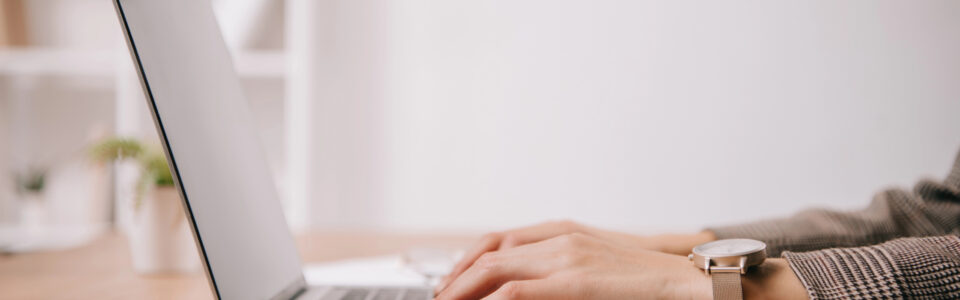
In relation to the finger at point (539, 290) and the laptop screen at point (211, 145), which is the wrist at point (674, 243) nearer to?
the finger at point (539, 290)

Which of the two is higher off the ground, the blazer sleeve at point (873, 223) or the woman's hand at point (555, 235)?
the woman's hand at point (555, 235)

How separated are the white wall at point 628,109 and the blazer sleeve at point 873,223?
1.57 meters

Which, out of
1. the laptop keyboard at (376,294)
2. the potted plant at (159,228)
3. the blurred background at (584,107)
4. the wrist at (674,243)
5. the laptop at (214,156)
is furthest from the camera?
the blurred background at (584,107)

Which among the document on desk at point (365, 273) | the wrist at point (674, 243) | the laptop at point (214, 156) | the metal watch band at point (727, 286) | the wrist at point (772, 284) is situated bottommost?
the document on desk at point (365, 273)

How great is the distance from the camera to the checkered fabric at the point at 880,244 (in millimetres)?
398

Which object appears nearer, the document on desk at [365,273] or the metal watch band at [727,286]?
the metal watch band at [727,286]

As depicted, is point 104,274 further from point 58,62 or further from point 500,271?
point 58,62

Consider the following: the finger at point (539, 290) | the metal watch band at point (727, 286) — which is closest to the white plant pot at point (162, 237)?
the finger at point (539, 290)

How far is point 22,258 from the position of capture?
90 cm

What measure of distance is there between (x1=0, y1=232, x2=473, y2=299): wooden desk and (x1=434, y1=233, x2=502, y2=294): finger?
29cm

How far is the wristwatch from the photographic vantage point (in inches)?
15.7

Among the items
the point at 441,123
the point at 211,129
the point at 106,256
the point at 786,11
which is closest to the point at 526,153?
the point at 441,123

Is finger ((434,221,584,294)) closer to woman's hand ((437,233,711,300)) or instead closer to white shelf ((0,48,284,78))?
woman's hand ((437,233,711,300))

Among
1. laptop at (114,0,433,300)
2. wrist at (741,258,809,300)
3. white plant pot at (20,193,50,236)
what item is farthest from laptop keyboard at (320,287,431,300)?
white plant pot at (20,193,50,236)
